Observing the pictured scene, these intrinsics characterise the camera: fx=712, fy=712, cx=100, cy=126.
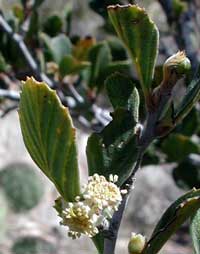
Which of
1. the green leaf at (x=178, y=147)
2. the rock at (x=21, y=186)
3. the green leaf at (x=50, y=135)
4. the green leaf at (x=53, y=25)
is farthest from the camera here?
the rock at (x=21, y=186)

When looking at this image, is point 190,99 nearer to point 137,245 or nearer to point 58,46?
point 137,245

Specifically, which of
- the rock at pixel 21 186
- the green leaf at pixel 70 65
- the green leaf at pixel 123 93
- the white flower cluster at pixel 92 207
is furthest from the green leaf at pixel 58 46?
the rock at pixel 21 186

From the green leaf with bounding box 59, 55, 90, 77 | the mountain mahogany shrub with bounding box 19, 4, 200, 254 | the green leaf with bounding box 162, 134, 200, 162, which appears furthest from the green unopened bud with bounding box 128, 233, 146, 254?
the green leaf with bounding box 59, 55, 90, 77

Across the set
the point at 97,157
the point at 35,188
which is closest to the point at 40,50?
the point at 97,157

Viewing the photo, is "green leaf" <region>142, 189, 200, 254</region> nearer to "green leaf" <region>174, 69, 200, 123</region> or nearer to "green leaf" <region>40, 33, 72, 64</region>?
"green leaf" <region>174, 69, 200, 123</region>

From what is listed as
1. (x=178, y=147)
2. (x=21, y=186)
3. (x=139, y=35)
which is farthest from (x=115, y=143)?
(x=21, y=186)

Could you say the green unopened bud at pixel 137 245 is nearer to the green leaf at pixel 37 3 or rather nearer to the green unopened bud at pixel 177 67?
the green unopened bud at pixel 177 67

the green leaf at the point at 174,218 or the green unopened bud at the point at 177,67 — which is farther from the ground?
the green unopened bud at the point at 177,67

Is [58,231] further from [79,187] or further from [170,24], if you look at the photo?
[79,187]
